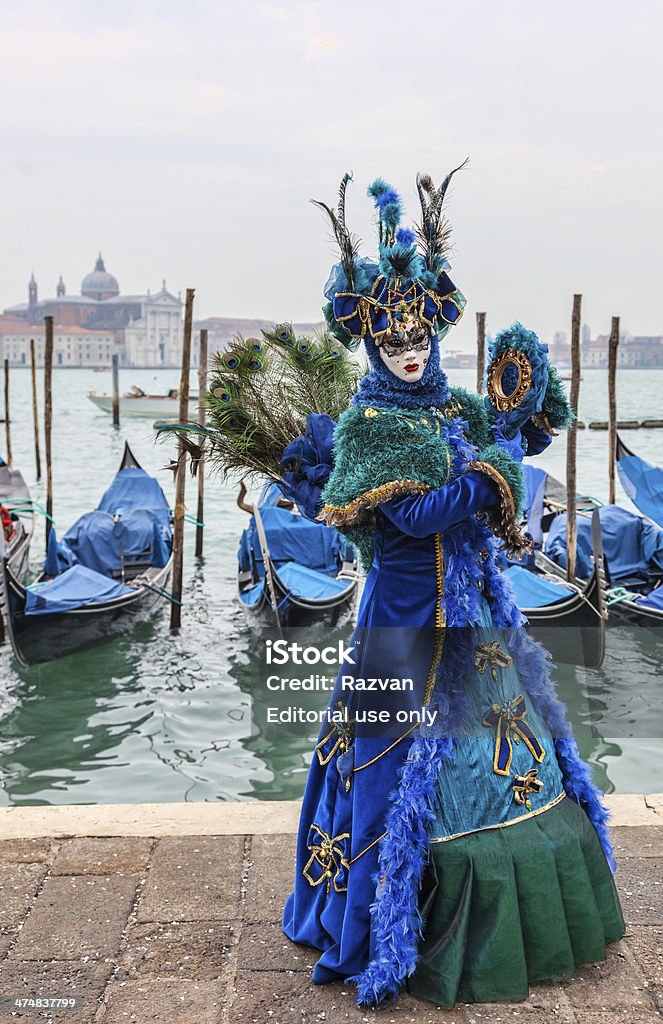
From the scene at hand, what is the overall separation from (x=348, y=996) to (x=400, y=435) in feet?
3.79

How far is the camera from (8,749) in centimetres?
630

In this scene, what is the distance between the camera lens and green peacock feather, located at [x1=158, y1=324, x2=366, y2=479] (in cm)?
246

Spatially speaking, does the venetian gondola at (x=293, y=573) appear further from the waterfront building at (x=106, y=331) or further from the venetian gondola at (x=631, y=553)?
the waterfront building at (x=106, y=331)

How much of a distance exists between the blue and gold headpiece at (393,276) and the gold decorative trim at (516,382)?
0.14m

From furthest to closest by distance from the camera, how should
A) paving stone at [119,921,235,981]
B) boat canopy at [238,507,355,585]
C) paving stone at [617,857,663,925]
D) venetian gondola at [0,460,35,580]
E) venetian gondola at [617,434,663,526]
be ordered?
venetian gondola at [0,460,35,580]
venetian gondola at [617,434,663,526]
boat canopy at [238,507,355,585]
paving stone at [617,857,663,925]
paving stone at [119,921,235,981]

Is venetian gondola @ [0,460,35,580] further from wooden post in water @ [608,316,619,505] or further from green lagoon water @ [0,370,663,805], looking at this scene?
wooden post in water @ [608,316,619,505]

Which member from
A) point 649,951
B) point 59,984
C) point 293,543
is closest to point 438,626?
point 649,951

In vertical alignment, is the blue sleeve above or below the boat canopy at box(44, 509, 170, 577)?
above

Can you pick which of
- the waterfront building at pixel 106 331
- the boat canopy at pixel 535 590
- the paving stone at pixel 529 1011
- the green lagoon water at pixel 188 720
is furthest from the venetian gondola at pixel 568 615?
the waterfront building at pixel 106 331

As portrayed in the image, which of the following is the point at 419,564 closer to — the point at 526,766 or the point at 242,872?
the point at 526,766

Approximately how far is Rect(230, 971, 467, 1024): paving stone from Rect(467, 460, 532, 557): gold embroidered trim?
3.07ft

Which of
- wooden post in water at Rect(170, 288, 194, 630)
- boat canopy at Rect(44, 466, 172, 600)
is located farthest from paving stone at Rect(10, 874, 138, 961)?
boat canopy at Rect(44, 466, 172, 600)

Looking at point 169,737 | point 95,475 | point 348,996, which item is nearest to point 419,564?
point 348,996

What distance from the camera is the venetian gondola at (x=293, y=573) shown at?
25.6ft
